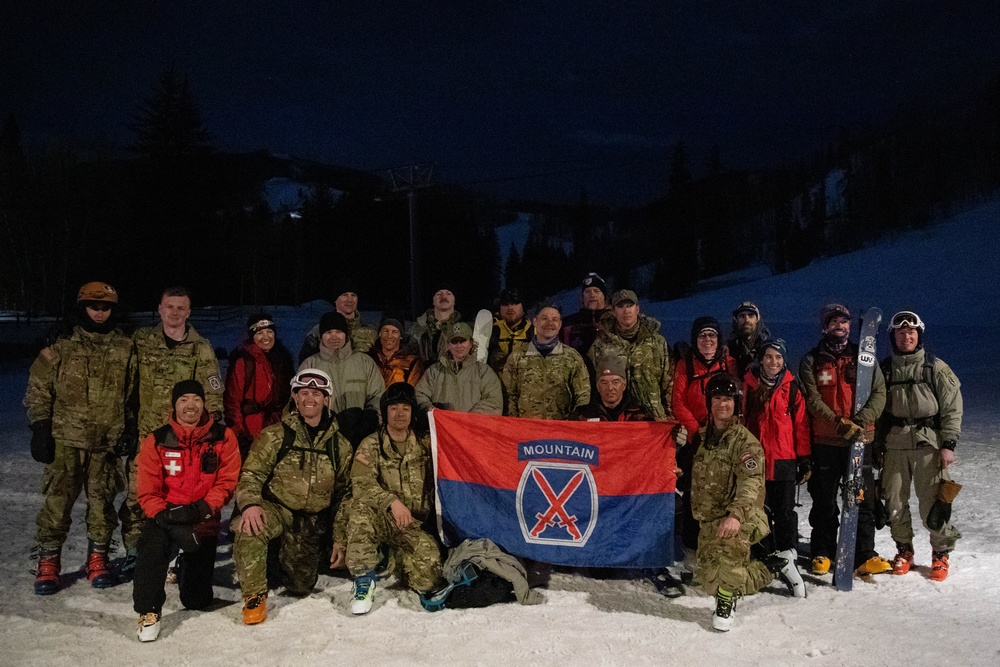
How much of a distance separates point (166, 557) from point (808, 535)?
5544 mm

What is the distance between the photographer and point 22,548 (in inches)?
257

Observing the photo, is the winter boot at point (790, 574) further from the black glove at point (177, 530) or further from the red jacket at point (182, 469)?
the black glove at point (177, 530)

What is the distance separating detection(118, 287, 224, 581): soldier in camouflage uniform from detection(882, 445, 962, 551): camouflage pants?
5.50 meters

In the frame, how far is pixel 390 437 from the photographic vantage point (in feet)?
18.7

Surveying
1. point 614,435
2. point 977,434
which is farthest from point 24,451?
point 977,434

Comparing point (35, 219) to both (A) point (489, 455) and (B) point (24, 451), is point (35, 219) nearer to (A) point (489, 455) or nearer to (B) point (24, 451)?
(B) point (24, 451)

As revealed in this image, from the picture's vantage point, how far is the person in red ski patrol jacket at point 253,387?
21.0 ft

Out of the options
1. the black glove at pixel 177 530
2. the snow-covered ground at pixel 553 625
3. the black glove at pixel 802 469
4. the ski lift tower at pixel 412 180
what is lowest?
the snow-covered ground at pixel 553 625

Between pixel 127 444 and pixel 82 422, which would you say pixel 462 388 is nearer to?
pixel 127 444

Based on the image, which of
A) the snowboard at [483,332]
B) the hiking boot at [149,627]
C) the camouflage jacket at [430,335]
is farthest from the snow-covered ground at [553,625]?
the camouflage jacket at [430,335]

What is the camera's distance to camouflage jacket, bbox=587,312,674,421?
255 inches

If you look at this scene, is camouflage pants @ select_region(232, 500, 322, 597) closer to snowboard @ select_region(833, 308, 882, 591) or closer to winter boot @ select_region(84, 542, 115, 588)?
winter boot @ select_region(84, 542, 115, 588)

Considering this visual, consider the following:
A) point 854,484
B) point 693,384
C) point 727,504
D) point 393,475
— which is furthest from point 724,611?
point 393,475

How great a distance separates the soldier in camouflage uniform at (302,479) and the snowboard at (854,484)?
12.6 ft
